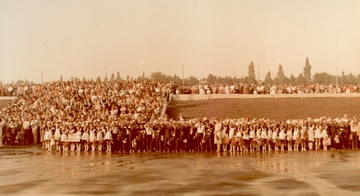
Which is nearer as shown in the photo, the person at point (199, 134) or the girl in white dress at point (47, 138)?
the person at point (199, 134)

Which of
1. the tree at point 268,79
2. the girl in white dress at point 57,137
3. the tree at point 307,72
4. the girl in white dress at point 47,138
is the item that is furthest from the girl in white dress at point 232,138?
the tree at point 268,79

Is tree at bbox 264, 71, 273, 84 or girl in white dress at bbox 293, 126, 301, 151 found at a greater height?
tree at bbox 264, 71, 273, 84

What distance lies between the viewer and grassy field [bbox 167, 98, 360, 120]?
1405 inches

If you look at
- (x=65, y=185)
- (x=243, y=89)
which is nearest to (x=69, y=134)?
(x=65, y=185)

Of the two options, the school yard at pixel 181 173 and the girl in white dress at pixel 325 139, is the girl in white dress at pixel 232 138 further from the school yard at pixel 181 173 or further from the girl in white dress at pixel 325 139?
the girl in white dress at pixel 325 139

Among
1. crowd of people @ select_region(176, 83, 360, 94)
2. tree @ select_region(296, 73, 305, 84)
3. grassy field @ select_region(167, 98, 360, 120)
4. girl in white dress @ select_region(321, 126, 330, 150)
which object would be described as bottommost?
girl in white dress @ select_region(321, 126, 330, 150)

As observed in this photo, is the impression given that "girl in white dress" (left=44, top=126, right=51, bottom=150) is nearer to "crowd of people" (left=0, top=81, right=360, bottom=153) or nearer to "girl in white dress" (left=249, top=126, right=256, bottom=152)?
"crowd of people" (left=0, top=81, right=360, bottom=153)

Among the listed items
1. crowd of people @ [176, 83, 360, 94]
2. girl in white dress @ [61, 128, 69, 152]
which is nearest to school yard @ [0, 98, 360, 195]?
girl in white dress @ [61, 128, 69, 152]

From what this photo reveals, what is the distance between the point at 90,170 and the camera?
18.3m

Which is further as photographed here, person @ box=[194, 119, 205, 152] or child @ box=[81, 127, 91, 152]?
child @ box=[81, 127, 91, 152]

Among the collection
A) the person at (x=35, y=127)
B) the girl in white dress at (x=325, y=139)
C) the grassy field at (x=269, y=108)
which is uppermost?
the grassy field at (x=269, y=108)

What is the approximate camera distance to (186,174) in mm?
16812

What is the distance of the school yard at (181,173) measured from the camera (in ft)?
45.6

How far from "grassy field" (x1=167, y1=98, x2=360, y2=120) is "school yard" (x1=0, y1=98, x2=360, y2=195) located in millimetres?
11486
